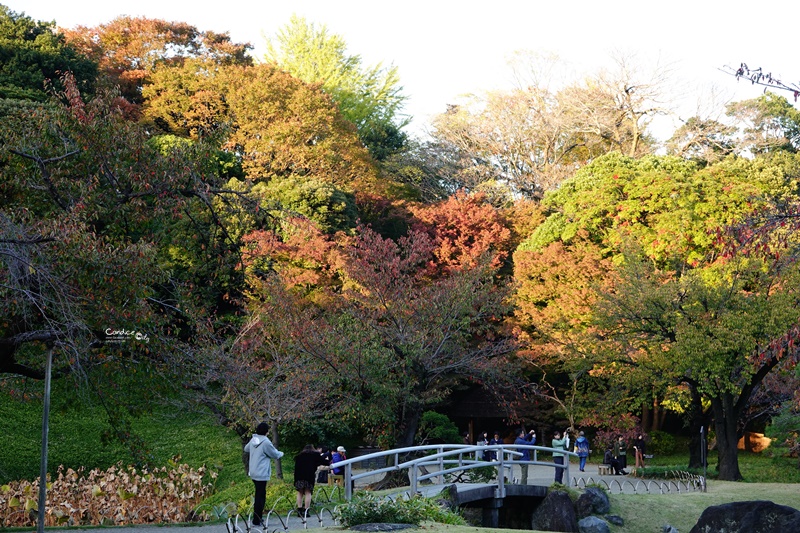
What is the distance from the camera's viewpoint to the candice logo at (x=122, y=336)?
10706 mm

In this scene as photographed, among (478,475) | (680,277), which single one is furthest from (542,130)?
(478,475)

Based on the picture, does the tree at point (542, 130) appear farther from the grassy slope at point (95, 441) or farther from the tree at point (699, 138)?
the grassy slope at point (95, 441)

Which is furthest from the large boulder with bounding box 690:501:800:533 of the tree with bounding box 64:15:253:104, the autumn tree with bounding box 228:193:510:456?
the tree with bounding box 64:15:253:104

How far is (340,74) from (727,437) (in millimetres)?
32986

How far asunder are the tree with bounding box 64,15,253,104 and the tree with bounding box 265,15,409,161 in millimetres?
7581

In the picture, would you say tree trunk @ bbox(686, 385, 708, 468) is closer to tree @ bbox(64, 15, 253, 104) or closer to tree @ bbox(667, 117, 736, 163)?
tree @ bbox(667, 117, 736, 163)

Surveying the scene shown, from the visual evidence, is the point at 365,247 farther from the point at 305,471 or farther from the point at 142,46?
the point at 142,46

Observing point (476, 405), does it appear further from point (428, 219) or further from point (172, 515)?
point (172, 515)

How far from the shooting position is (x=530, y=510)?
66.2 ft

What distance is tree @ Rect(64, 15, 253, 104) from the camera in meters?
42.3

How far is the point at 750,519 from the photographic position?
15.3 metres

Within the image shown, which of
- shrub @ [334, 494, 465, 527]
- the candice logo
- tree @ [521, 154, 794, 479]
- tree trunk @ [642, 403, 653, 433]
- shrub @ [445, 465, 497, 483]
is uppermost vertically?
tree @ [521, 154, 794, 479]

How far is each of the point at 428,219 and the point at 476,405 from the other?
7.97m

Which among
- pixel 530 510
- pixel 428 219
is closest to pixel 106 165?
pixel 530 510
